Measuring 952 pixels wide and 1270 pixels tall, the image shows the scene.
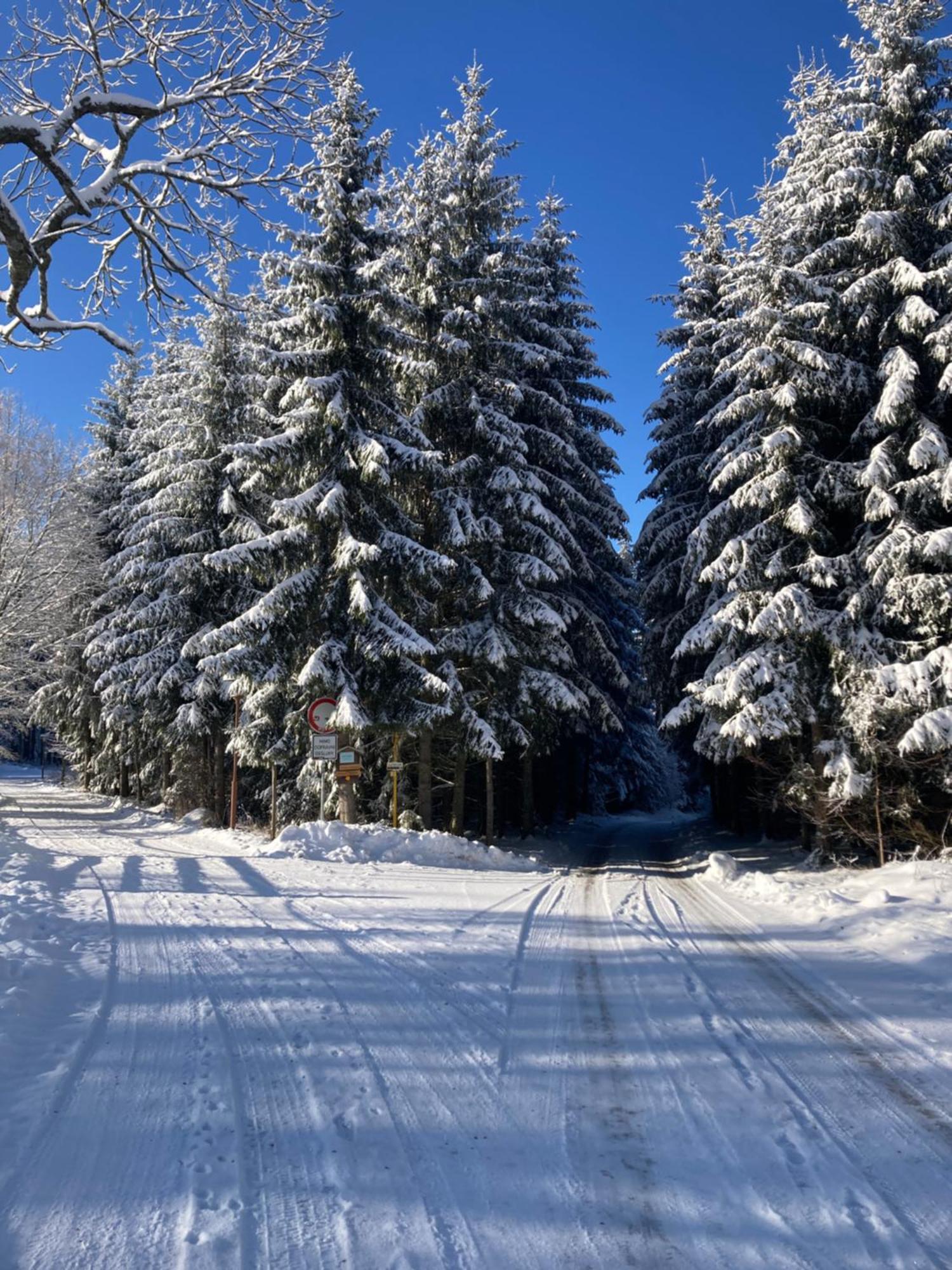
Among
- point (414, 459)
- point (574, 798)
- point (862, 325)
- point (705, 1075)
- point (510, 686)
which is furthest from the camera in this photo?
point (574, 798)

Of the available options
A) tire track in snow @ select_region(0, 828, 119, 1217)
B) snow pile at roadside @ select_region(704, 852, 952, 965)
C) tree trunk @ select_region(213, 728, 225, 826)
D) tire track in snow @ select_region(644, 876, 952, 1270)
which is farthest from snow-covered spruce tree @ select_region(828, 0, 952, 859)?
tree trunk @ select_region(213, 728, 225, 826)

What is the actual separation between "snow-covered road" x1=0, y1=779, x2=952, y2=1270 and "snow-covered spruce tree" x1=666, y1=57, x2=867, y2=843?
675 centimetres

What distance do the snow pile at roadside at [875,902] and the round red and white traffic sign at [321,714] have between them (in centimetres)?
731

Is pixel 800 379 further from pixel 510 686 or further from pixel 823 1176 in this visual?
pixel 823 1176

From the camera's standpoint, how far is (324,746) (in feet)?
45.2

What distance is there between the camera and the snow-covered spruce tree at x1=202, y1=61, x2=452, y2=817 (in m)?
14.9

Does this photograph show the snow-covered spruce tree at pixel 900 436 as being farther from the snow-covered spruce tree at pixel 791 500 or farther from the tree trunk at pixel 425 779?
the tree trunk at pixel 425 779

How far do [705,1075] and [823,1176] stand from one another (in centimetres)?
108

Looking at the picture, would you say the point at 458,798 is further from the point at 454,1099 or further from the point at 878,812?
the point at 454,1099

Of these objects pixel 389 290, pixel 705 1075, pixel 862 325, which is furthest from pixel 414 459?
pixel 705 1075

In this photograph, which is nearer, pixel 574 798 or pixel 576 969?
pixel 576 969

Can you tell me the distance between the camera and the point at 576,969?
659 centimetres

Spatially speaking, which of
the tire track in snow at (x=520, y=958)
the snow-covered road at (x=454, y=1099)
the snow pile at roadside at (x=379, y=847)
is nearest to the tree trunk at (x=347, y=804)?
the snow pile at roadside at (x=379, y=847)

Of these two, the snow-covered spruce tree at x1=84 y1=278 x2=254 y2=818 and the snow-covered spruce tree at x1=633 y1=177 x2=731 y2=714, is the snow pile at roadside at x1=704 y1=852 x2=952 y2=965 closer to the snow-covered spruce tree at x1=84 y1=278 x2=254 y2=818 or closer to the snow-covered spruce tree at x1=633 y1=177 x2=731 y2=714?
the snow-covered spruce tree at x1=633 y1=177 x2=731 y2=714
